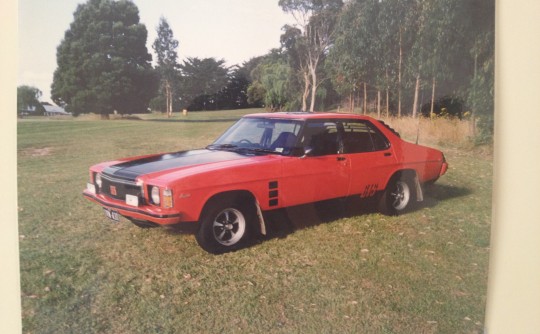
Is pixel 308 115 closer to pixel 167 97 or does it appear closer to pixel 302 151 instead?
pixel 302 151

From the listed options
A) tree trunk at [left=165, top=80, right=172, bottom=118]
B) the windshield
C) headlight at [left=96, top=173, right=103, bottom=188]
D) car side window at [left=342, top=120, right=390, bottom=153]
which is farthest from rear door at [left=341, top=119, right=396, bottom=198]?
headlight at [left=96, top=173, right=103, bottom=188]

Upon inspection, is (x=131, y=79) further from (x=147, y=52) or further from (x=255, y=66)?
(x=255, y=66)

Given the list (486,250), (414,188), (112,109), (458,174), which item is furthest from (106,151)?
(486,250)

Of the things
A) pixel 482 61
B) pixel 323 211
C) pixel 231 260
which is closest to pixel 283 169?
pixel 323 211

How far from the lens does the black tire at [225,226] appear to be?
195 centimetres

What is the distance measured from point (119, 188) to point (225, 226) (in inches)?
19.7

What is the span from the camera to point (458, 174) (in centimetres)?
205

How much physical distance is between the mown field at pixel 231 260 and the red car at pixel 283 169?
2.4 inches

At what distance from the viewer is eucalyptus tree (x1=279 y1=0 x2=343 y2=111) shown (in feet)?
6.32

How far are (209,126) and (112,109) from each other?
0.43 meters

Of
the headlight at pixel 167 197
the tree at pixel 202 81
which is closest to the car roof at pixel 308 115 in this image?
the tree at pixel 202 81

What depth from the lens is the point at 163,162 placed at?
6.25 ft

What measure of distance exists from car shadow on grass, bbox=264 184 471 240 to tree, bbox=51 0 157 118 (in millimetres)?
797

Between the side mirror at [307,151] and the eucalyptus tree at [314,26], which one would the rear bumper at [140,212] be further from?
the eucalyptus tree at [314,26]
